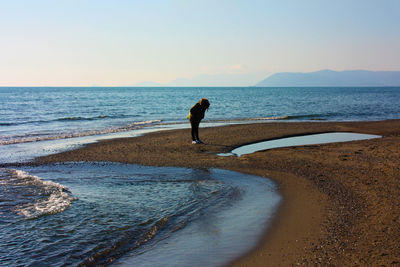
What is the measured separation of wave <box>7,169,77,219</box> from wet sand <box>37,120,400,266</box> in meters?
3.23

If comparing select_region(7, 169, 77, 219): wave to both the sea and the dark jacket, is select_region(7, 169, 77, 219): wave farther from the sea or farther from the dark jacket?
the dark jacket

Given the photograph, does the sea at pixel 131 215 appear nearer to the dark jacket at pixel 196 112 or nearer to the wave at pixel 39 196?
the wave at pixel 39 196

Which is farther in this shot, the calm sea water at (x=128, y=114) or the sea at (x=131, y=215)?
the calm sea water at (x=128, y=114)

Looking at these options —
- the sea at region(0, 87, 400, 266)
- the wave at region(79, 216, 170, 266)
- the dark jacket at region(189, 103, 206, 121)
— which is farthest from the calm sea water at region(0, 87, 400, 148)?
the wave at region(79, 216, 170, 266)

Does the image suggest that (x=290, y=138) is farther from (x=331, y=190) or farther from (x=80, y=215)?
(x=80, y=215)

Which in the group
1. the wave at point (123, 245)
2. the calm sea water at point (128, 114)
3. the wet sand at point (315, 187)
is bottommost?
the wave at point (123, 245)

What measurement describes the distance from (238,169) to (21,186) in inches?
249

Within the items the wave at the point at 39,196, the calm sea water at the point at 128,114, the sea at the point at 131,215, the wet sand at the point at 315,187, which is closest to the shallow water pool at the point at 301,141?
the wet sand at the point at 315,187

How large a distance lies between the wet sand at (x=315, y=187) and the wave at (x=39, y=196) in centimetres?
323

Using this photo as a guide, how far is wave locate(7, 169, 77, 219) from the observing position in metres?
7.27

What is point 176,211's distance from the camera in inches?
288

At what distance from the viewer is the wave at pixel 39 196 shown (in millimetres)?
7273

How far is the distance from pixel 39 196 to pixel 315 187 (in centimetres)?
685

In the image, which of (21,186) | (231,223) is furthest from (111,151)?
(231,223)
